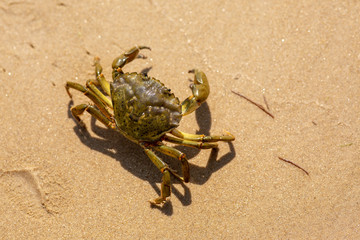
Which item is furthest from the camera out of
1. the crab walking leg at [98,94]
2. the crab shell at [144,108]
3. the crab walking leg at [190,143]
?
the crab walking leg at [98,94]

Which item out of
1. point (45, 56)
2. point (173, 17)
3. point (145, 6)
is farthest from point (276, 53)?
point (45, 56)

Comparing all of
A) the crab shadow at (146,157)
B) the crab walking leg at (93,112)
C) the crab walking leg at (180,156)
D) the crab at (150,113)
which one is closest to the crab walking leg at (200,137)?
the crab at (150,113)

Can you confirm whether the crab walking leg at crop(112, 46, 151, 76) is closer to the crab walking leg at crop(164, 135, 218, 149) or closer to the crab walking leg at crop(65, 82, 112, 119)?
the crab walking leg at crop(65, 82, 112, 119)

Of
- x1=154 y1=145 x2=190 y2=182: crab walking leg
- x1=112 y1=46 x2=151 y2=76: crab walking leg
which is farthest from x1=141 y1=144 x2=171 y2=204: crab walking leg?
x1=112 y1=46 x2=151 y2=76: crab walking leg

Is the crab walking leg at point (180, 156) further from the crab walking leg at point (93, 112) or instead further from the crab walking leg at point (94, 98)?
the crab walking leg at point (94, 98)

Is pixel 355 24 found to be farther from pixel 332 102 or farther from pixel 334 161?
pixel 334 161

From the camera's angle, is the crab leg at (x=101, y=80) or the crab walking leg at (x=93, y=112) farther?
the crab leg at (x=101, y=80)
